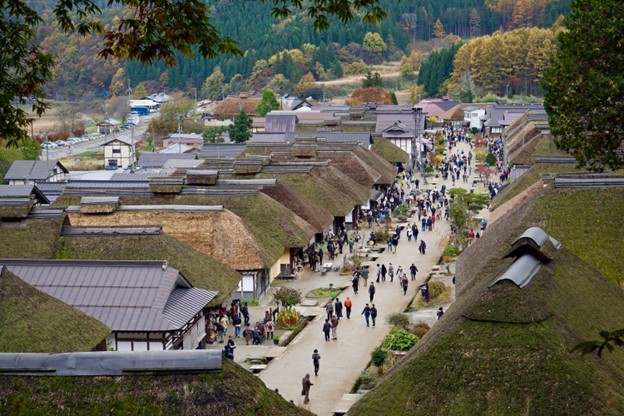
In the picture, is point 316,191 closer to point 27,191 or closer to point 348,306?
point 27,191

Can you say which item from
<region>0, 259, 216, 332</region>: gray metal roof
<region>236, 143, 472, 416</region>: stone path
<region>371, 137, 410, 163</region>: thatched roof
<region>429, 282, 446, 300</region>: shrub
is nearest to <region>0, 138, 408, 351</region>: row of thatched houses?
<region>0, 259, 216, 332</region>: gray metal roof

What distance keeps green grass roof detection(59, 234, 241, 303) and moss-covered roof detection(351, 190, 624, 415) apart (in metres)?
12.3

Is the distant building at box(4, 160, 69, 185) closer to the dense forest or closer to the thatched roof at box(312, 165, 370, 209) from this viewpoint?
the thatched roof at box(312, 165, 370, 209)

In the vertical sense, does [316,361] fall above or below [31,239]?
below

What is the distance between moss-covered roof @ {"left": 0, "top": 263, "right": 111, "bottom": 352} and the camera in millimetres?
21078

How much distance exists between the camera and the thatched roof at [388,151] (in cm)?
7044

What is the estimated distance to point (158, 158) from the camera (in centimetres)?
7019

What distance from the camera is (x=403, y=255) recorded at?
46.7m

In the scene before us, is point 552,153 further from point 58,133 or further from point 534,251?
point 58,133

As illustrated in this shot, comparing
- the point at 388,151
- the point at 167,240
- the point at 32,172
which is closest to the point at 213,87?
the point at 388,151

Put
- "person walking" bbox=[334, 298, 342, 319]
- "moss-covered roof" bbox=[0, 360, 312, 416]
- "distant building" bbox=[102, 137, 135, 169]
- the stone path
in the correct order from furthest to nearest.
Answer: "distant building" bbox=[102, 137, 135, 169]
"person walking" bbox=[334, 298, 342, 319]
the stone path
"moss-covered roof" bbox=[0, 360, 312, 416]

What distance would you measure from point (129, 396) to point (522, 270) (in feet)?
26.1

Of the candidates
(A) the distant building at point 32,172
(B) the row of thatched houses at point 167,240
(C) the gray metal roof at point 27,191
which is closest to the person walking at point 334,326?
(B) the row of thatched houses at point 167,240

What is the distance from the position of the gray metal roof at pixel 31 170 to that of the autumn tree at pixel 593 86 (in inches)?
1642
